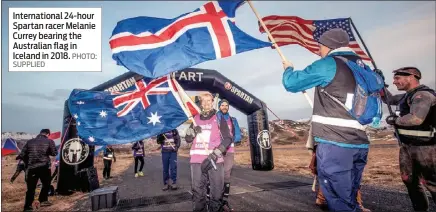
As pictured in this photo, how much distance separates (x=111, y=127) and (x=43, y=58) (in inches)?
83.7

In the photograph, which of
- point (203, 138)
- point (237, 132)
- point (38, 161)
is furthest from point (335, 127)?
point (38, 161)

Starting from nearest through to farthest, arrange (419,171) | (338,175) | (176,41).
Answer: (338,175) → (419,171) → (176,41)

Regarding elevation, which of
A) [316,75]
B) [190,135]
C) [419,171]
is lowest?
[419,171]

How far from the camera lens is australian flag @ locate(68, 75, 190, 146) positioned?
243 inches

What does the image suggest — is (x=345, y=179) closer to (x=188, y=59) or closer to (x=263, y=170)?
(x=188, y=59)

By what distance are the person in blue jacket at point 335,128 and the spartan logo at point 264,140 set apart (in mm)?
8598

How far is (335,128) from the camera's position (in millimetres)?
2486

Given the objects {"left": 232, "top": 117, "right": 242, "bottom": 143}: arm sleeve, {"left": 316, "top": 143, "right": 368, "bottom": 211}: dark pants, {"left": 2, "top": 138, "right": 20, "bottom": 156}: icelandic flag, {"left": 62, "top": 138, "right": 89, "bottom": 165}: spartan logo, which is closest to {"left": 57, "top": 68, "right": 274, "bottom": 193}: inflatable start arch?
{"left": 62, "top": 138, "right": 89, "bottom": 165}: spartan logo

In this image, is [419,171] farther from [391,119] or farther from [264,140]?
[264,140]

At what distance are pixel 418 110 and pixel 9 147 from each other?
19758 mm

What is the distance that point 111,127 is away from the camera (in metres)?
6.49

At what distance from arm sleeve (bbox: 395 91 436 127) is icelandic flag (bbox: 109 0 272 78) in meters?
2.29

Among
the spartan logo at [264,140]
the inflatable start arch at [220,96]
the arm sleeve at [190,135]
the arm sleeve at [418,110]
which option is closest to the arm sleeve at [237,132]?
the inflatable start arch at [220,96]

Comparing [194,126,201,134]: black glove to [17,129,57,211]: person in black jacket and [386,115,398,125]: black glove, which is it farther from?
[17,129,57,211]: person in black jacket
